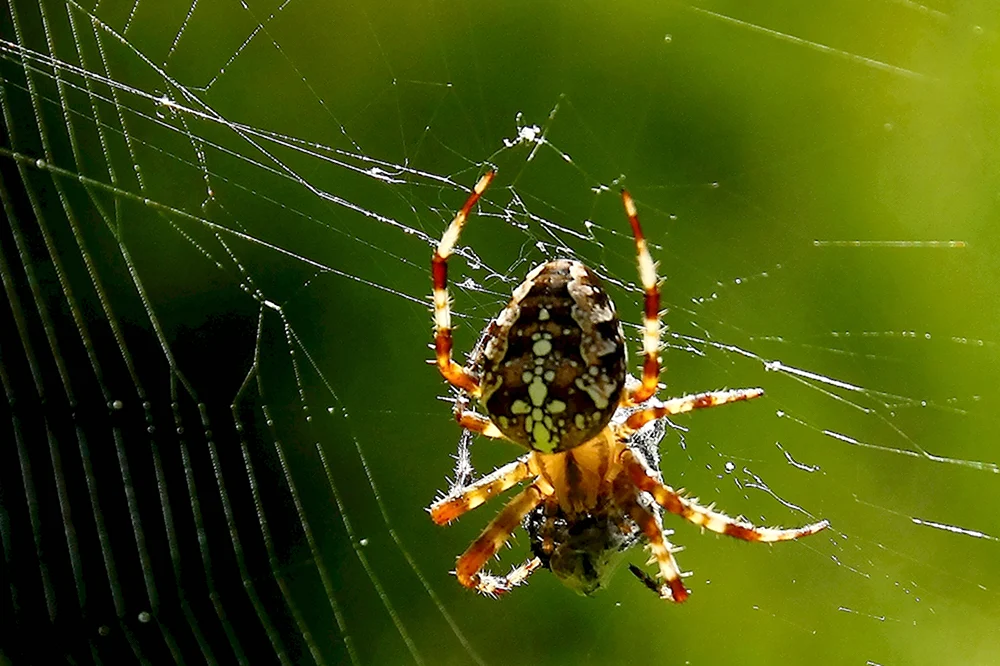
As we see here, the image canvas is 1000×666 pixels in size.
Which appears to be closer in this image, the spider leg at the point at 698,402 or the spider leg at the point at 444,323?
the spider leg at the point at 444,323

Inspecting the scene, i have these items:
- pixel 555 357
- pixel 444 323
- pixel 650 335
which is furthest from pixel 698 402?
pixel 444 323

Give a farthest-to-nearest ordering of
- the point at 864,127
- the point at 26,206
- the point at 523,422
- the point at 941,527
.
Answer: the point at 864,127
the point at 26,206
the point at 941,527
the point at 523,422

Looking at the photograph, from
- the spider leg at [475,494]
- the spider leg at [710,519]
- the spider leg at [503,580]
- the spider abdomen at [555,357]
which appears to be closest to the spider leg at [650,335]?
the spider abdomen at [555,357]

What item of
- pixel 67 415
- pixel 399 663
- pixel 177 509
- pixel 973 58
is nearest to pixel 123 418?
pixel 67 415

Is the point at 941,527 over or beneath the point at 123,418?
over

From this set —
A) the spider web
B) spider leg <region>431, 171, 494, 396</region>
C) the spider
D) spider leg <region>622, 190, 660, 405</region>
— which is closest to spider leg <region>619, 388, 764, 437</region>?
→ the spider

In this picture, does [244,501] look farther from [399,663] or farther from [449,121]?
[449,121]

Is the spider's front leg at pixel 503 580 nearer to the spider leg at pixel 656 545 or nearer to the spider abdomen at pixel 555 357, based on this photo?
the spider leg at pixel 656 545
